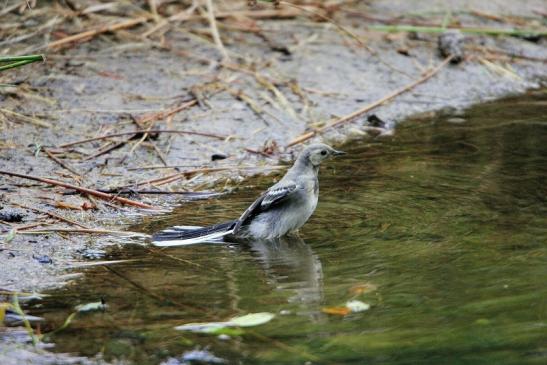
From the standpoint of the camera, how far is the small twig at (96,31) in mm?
10609

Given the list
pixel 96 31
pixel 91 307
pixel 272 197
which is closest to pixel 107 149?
pixel 272 197

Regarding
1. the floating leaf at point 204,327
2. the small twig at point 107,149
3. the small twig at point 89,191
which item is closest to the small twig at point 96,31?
the small twig at point 107,149

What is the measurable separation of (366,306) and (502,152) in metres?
3.92

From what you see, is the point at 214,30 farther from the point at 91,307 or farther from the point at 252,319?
the point at 252,319

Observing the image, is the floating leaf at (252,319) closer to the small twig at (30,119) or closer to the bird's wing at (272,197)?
the bird's wing at (272,197)

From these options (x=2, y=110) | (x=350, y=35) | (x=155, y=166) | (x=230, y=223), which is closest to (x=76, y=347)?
(x=230, y=223)

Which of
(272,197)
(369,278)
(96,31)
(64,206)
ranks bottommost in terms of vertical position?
(64,206)

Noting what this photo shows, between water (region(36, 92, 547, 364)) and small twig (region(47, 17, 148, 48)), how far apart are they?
11.2 ft

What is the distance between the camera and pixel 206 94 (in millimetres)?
10289

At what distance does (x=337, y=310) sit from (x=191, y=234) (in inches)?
71.1

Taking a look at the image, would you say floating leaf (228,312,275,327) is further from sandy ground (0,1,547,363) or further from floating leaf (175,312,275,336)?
sandy ground (0,1,547,363)

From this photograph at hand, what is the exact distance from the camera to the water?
4.91m

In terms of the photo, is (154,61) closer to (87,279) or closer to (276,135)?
(276,135)

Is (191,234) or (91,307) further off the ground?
(91,307)
